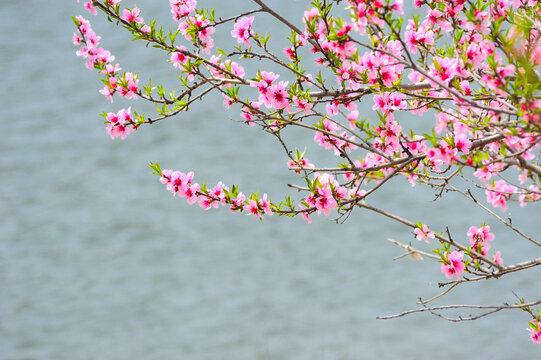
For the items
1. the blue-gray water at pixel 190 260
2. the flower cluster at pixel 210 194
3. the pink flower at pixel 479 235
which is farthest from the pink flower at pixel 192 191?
the blue-gray water at pixel 190 260

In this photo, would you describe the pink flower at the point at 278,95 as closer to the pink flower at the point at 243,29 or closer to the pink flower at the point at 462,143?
the pink flower at the point at 243,29

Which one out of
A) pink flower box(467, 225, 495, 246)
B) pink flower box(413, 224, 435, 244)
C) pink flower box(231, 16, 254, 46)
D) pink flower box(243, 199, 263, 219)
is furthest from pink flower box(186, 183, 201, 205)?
pink flower box(467, 225, 495, 246)

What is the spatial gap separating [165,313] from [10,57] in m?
2.54

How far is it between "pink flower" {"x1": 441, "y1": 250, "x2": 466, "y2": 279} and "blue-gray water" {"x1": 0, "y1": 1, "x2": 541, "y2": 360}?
8.89 ft

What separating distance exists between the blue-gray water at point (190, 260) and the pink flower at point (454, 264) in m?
2.71

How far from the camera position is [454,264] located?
1.76 metres

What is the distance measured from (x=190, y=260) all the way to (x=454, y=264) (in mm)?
3057

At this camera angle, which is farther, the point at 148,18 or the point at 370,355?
the point at 148,18

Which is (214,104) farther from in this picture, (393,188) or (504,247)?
(504,247)

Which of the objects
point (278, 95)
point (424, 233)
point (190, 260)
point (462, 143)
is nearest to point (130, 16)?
point (278, 95)

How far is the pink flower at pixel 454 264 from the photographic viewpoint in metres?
1.75

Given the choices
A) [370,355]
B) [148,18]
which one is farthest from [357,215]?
[148,18]

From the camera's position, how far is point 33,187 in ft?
16.0

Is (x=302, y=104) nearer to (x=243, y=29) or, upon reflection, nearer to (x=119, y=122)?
(x=243, y=29)
